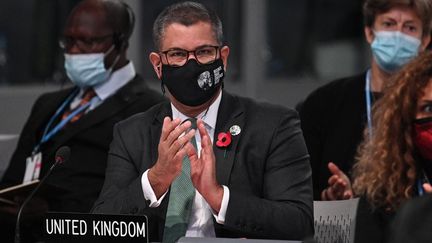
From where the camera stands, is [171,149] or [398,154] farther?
[398,154]

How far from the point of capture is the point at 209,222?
326 centimetres

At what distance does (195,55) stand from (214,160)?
0.41 m

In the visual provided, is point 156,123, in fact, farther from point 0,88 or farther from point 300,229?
point 0,88

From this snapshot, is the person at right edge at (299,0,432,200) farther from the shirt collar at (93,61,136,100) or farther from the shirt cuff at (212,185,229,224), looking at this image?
the shirt cuff at (212,185,229,224)

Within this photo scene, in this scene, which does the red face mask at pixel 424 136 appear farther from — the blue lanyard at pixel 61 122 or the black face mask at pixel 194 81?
the blue lanyard at pixel 61 122

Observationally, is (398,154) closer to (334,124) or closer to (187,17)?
(187,17)

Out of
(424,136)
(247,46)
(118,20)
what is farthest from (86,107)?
(247,46)

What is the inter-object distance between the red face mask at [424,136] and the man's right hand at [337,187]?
703 millimetres

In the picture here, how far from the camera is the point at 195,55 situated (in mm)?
3291

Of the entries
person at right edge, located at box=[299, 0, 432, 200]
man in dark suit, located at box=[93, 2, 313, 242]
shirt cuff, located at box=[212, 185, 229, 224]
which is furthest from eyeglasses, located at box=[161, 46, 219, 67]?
person at right edge, located at box=[299, 0, 432, 200]

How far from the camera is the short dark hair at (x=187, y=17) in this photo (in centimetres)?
330

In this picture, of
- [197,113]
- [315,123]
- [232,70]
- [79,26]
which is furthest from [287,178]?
[232,70]

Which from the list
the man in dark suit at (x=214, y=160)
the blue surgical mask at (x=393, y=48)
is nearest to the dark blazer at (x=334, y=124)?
the blue surgical mask at (x=393, y=48)

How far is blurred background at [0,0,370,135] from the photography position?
775 cm
